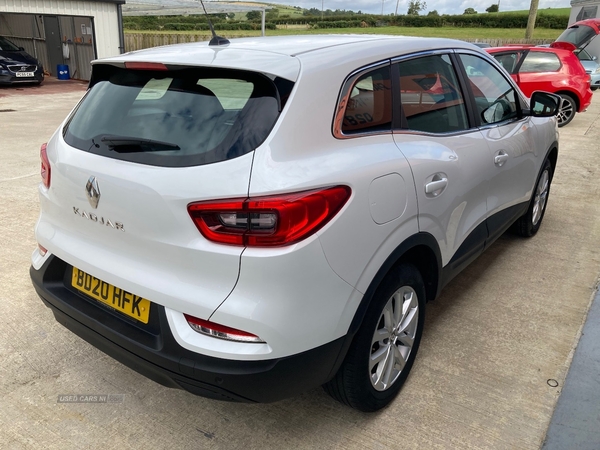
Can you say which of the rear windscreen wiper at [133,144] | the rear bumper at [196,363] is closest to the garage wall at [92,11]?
the rear windscreen wiper at [133,144]

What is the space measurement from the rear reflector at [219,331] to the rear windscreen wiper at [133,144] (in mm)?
633

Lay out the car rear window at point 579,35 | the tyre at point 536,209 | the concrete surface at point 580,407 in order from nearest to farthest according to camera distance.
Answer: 1. the concrete surface at point 580,407
2. the tyre at point 536,209
3. the car rear window at point 579,35

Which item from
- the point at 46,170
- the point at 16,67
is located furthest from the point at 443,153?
the point at 16,67

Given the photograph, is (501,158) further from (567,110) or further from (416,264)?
(567,110)

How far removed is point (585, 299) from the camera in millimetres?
3502

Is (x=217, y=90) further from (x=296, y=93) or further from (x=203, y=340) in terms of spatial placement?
(x=203, y=340)

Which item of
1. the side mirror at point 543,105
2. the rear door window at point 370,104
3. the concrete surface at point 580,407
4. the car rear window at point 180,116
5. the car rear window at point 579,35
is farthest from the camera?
the car rear window at point 579,35

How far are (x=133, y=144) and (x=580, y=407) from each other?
2338 mm

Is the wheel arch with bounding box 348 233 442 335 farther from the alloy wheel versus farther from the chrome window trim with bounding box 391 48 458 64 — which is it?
the chrome window trim with bounding box 391 48 458 64

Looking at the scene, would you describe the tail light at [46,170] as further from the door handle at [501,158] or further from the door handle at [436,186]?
the door handle at [501,158]

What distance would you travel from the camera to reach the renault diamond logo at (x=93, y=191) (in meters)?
2.03

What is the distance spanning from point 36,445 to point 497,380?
7.14 ft

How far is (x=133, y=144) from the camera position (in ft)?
6.68

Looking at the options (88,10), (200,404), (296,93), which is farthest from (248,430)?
(88,10)
